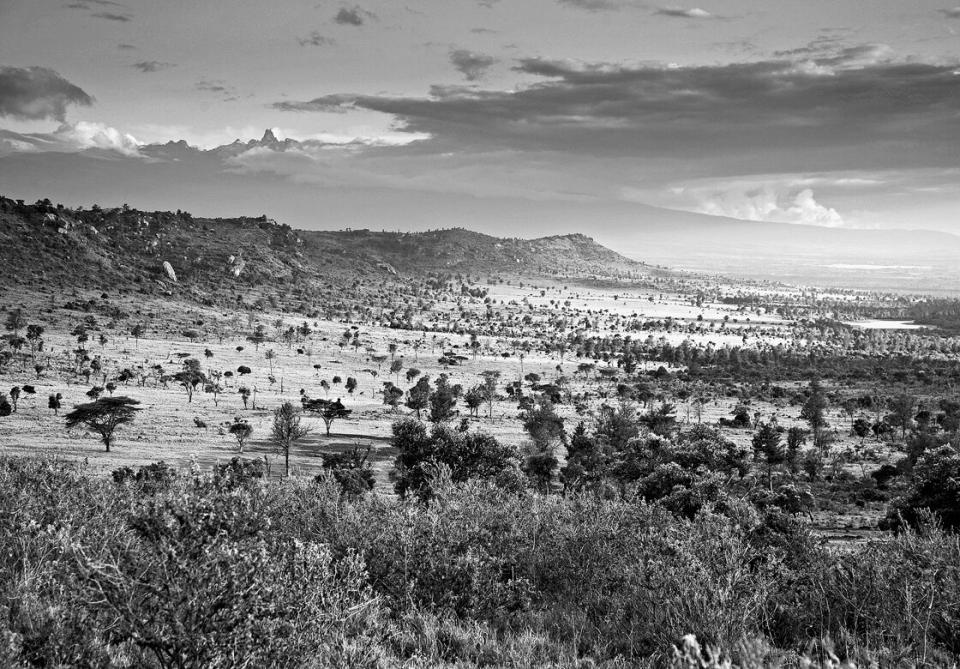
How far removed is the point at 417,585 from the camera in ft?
64.3

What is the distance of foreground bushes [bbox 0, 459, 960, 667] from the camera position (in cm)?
1111

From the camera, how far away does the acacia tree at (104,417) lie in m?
65.1

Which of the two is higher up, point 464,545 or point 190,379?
point 464,545

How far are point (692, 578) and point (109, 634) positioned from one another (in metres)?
12.4

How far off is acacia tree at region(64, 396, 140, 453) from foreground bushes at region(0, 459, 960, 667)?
4090 cm

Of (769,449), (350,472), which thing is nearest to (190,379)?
(350,472)

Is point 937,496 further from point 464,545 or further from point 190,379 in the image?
point 190,379

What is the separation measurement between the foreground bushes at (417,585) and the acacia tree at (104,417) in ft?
134

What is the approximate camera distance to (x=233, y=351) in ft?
490

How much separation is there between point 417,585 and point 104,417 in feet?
208

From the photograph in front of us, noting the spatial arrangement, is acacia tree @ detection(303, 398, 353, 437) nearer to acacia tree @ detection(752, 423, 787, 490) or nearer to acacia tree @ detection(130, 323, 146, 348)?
acacia tree @ detection(752, 423, 787, 490)

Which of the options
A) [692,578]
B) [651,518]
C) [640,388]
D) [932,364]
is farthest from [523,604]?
[932,364]

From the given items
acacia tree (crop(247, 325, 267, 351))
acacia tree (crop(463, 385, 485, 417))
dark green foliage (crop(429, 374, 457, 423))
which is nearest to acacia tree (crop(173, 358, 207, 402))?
dark green foliage (crop(429, 374, 457, 423))

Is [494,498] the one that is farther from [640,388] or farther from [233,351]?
[233,351]
